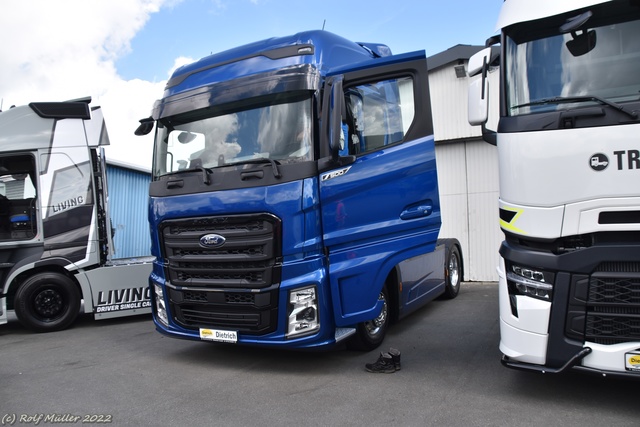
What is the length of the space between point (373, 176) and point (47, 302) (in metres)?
5.68

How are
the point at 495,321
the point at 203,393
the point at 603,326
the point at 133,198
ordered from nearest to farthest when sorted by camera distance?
the point at 603,326 < the point at 203,393 < the point at 495,321 < the point at 133,198

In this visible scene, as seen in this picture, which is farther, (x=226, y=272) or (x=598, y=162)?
(x=226, y=272)

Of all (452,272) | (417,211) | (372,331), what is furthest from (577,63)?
(452,272)

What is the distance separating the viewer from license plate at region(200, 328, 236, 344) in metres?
5.14

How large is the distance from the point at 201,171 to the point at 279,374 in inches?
87.7

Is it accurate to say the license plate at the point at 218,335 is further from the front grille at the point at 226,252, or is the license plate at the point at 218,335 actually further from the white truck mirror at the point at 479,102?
the white truck mirror at the point at 479,102

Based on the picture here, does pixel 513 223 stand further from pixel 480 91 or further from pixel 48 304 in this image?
pixel 48 304

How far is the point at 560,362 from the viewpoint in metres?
3.82

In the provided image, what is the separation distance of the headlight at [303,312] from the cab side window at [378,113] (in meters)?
1.51

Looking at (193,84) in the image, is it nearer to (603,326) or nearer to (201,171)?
(201,171)

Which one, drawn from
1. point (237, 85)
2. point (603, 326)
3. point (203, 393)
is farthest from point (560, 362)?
point (237, 85)

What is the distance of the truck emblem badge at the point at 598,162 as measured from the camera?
3.62 m

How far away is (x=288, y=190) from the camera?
4.79 m

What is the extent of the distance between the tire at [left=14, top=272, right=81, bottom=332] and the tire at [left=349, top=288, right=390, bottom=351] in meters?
4.72
